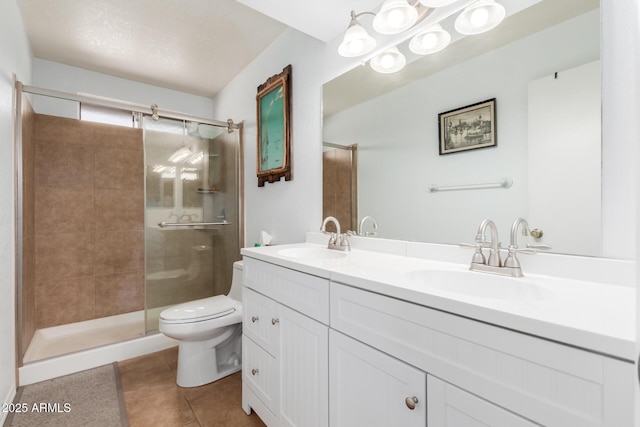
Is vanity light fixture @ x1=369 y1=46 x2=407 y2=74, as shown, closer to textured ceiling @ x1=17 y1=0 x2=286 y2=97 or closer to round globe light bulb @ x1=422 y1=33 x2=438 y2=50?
round globe light bulb @ x1=422 y1=33 x2=438 y2=50

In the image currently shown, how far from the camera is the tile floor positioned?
1459mm

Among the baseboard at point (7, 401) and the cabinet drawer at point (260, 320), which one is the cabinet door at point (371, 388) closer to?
the cabinet drawer at point (260, 320)

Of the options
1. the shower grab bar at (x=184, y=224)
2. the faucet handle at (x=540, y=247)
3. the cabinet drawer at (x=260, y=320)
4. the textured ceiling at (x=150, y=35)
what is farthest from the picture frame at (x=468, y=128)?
the shower grab bar at (x=184, y=224)

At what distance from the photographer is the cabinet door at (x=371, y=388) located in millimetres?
733

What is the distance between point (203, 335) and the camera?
1.73 metres

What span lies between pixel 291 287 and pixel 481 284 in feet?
2.32

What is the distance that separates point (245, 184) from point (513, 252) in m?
2.20

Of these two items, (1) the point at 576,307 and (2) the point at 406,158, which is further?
(2) the point at 406,158

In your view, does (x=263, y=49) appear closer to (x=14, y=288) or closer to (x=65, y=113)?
(x=65, y=113)

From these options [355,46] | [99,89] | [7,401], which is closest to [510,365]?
[355,46]

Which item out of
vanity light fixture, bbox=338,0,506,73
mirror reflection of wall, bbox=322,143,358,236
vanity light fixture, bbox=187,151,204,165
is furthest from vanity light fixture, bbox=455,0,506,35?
vanity light fixture, bbox=187,151,204,165

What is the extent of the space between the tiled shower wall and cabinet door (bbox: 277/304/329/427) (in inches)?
93.1

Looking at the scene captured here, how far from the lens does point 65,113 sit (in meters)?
2.53

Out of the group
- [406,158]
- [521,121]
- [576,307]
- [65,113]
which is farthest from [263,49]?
[576,307]
